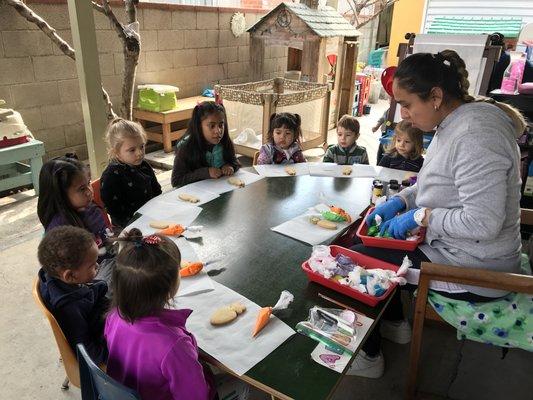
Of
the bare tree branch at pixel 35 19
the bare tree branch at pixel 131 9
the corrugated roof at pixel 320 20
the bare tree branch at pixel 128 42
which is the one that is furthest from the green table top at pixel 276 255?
the corrugated roof at pixel 320 20

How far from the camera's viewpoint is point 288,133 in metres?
2.76

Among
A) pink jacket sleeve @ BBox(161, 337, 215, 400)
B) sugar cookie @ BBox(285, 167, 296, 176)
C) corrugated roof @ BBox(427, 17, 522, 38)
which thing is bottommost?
pink jacket sleeve @ BBox(161, 337, 215, 400)

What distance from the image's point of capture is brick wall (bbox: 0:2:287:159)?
3.75 metres

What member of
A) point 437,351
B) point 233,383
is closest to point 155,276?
point 233,383

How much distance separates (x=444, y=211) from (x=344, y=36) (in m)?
4.84

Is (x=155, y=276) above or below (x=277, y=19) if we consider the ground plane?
below

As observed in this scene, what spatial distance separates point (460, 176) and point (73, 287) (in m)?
1.30

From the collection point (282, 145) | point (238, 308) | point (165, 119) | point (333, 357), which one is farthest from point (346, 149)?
point (165, 119)

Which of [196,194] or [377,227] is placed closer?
[377,227]

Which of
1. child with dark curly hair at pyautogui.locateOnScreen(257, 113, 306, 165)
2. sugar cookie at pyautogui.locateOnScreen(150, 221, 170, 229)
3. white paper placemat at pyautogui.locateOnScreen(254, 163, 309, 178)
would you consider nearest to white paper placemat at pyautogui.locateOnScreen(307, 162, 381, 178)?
white paper placemat at pyautogui.locateOnScreen(254, 163, 309, 178)

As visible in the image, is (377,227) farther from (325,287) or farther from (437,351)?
(437,351)

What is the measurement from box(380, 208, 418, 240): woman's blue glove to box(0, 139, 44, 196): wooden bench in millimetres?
3133

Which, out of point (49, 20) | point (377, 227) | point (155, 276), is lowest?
point (377, 227)

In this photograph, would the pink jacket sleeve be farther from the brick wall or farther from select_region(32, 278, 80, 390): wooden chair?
the brick wall
